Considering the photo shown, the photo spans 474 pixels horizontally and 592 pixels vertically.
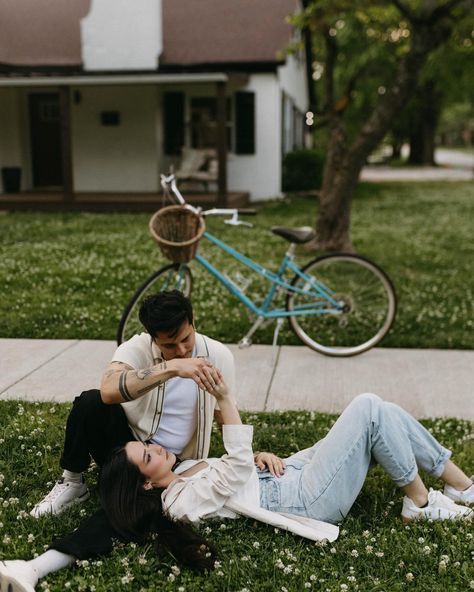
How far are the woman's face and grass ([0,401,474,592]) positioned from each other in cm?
35

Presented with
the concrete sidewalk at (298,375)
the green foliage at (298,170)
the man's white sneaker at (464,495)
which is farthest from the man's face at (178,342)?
the green foliage at (298,170)

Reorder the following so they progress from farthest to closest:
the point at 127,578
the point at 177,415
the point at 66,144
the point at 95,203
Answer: the point at 95,203 → the point at 66,144 → the point at 177,415 → the point at 127,578

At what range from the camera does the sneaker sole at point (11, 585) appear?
3029mm

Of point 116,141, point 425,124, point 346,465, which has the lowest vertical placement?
point 346,465

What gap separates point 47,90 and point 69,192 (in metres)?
4.47

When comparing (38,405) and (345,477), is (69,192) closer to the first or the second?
(38,405)

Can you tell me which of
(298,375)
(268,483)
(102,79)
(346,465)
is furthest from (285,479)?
(102,79)

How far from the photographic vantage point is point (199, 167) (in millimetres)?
18516

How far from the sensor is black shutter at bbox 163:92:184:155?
19.8 m

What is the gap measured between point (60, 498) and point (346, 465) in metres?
1.45

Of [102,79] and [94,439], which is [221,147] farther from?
[94,439]

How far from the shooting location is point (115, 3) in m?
18.4

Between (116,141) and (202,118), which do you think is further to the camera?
(116,141)

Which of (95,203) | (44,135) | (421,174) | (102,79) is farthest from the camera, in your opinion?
(421,174)
